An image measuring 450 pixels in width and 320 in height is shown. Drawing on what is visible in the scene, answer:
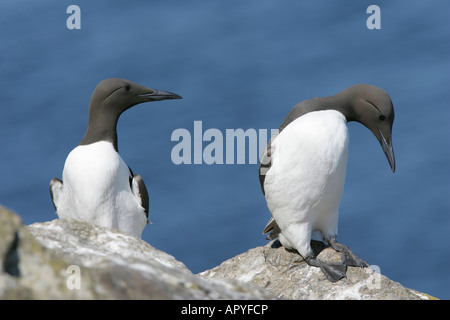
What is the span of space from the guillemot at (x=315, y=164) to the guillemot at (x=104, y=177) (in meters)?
1.38

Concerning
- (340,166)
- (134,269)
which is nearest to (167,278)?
(134,269)

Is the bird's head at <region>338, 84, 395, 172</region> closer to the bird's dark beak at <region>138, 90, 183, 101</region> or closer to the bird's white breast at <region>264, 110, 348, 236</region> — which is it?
the bird's white breast at <region>264, 110, 348, 236</region>

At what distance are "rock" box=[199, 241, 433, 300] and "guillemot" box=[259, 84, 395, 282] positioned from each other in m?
0.08

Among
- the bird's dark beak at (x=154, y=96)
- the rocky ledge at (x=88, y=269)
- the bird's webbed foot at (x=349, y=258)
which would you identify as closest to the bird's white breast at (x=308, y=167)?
the bird's webbed foot at (x=349, y=258)

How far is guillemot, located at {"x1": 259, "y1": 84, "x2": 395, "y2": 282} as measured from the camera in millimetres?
8141

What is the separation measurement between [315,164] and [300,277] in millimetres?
983

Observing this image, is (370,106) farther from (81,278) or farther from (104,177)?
(81,278)

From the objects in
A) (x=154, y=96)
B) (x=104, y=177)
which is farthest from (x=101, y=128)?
(x=154, y=96)

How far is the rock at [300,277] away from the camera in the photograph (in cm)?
791

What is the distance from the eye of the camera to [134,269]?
499 centimetres

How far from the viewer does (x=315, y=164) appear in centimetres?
814

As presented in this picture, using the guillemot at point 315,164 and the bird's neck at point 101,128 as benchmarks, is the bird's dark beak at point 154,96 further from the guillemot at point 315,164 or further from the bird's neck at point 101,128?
the guillemot at point 315,164
